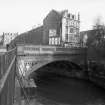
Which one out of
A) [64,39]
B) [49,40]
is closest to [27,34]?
[49,40]

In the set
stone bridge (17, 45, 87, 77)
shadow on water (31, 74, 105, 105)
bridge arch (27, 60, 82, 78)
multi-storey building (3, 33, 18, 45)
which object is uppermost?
multi-storey building (3, 33, 18, 45)

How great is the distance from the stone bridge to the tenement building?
60.8ft

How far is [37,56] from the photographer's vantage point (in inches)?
798

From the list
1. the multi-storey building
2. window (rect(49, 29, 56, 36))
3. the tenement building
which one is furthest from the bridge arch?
the multi-storey building

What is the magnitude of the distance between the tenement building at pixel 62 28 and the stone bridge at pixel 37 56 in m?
18.5

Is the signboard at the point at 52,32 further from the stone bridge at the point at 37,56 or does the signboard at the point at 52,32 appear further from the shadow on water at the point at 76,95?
the shadow on water at the point at 76,95

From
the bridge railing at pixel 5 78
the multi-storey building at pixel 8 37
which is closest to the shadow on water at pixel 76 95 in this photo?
the bridge railing at pixel 5 78

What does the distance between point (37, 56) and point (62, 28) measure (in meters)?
25.7

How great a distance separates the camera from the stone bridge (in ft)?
62.5

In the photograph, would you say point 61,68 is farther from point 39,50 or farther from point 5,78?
point 5,78

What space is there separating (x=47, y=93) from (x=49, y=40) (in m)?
29.2

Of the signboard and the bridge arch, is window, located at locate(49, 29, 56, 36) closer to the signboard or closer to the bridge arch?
the signboard

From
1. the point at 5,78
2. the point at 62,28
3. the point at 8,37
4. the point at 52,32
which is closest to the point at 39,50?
the point at 5,78

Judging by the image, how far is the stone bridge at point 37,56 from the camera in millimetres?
19047
